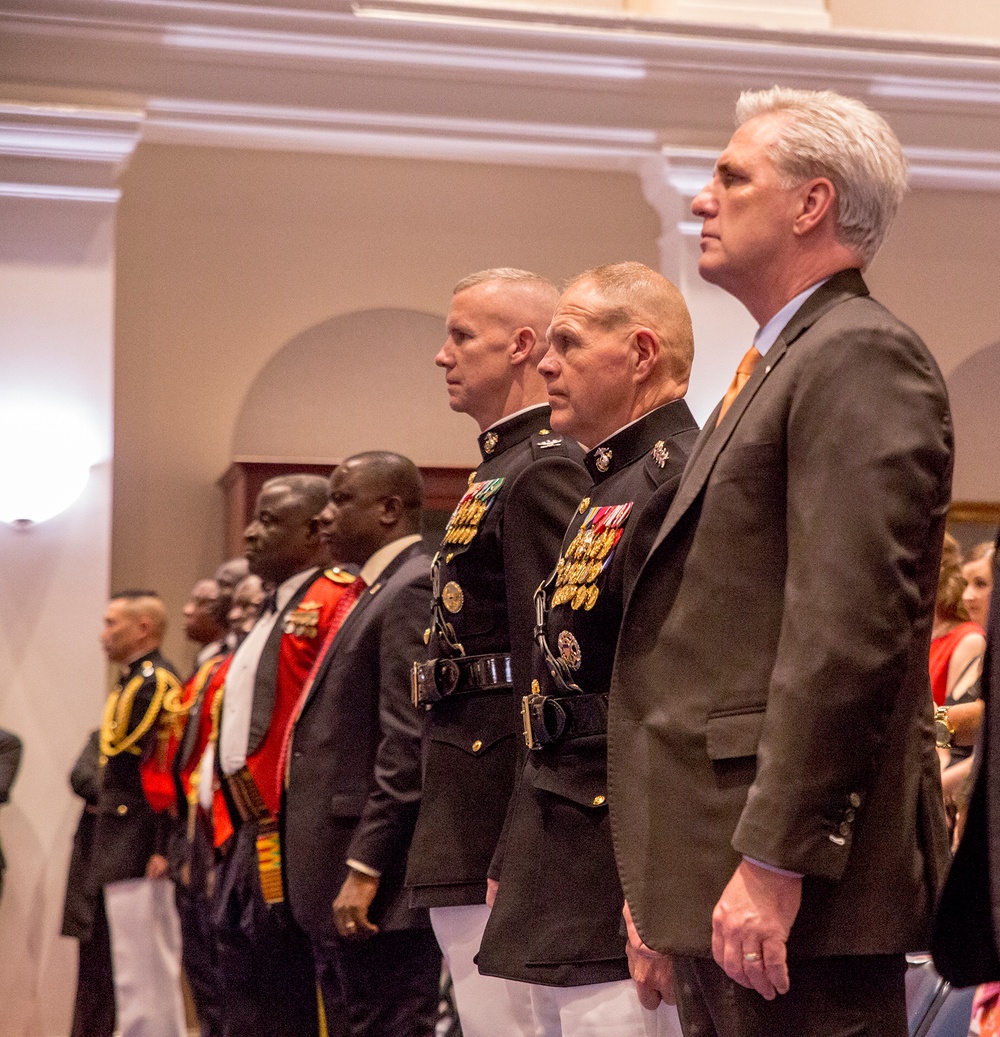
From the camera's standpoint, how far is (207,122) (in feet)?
19.7

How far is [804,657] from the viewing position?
1648 millimetres

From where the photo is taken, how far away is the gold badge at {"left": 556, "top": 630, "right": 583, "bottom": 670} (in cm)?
231

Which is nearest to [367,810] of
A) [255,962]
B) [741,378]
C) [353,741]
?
[353,741]

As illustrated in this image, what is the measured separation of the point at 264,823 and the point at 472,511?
1435mm

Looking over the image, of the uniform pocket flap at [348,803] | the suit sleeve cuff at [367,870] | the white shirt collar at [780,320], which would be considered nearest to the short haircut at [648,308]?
the white shirt collar at [780,320]

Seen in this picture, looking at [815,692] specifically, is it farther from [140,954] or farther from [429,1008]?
[140,954]

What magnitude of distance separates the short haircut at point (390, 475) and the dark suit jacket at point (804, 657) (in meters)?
2.08

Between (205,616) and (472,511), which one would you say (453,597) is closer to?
(472,511)

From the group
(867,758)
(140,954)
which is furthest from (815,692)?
(140,954)

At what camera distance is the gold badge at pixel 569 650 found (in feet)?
7.59

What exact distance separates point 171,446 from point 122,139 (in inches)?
76.3

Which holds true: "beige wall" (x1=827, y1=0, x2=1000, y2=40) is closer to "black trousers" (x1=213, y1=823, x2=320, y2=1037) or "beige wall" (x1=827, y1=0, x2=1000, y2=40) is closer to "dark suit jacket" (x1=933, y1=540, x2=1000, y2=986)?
"black trousers" (x1=213, y1=823, x2=320, y2=1037)

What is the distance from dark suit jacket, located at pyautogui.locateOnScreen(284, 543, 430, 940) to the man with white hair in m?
1.51

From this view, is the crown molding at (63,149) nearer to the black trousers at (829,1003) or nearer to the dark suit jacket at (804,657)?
the dark suit jacket at (804,657)
